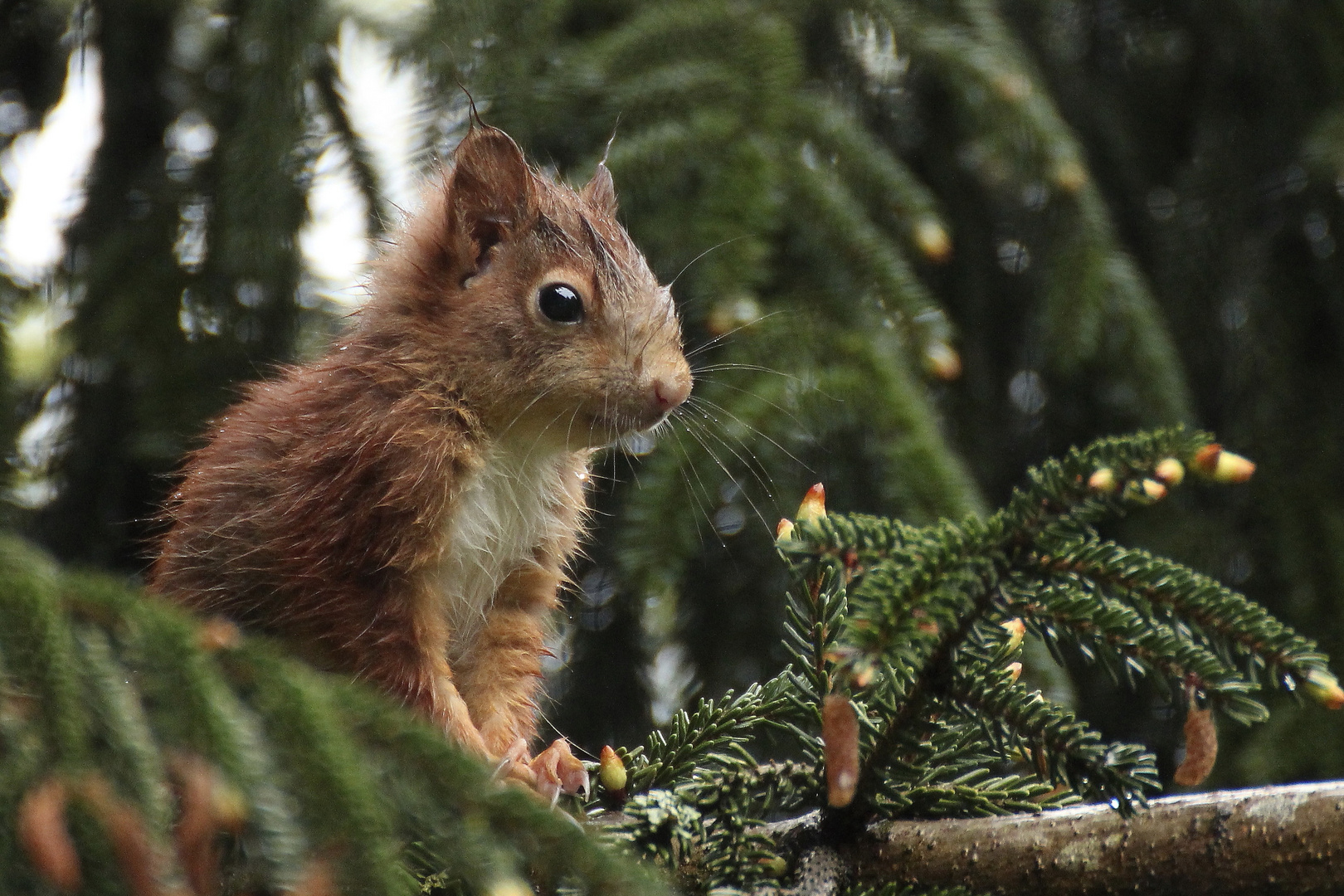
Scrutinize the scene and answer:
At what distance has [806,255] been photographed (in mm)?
2086

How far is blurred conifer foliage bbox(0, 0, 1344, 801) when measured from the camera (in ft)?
6.70

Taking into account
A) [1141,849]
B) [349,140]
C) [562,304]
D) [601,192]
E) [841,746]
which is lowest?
[1141,849]

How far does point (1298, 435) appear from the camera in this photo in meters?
2.41

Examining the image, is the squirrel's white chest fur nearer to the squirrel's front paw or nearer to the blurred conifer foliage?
the blurred conifer foliage

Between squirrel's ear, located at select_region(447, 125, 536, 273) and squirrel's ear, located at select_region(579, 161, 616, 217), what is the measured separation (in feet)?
0.40

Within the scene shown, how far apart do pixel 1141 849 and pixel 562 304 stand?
102 cm

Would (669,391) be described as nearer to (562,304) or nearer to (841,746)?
(562,304)

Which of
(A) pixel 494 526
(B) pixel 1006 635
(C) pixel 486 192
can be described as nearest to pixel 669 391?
(A) pixel 494 526

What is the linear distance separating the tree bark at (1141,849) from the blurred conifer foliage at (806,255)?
2.28 ft

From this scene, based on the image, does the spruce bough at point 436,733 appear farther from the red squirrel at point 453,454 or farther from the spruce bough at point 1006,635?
the red squirrel at point 453,454

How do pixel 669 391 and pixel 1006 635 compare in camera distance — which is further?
pixel 669 391

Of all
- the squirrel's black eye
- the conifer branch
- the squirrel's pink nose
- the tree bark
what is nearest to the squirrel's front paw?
the tree bark

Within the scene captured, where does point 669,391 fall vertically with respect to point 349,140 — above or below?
below

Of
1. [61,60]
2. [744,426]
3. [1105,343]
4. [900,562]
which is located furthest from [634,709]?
[61,60]
